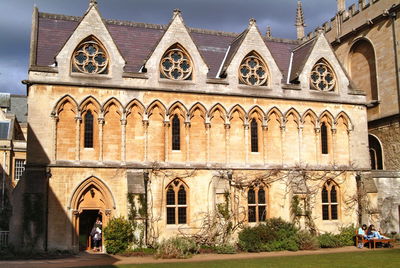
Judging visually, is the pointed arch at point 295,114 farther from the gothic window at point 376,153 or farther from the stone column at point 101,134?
the stone column at point 101,134

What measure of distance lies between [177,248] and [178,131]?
23.2 ft

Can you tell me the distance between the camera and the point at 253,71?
1179 inches

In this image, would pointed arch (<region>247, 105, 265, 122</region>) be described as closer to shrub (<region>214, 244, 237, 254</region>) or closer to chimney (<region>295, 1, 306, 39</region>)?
shrub (<region>214, 244, 237, 254</region>)

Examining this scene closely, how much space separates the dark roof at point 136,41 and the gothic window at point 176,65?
3.46ft

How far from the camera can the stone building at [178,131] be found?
2517 centimetres

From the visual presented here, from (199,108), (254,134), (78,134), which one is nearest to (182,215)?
(199,108)

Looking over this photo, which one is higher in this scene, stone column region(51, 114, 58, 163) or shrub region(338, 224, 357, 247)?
stone column region(51, 114, 58, 163)

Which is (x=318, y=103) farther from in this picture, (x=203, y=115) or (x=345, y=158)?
(x=203, y=115)

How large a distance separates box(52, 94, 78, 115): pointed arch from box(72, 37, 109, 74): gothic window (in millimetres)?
1574

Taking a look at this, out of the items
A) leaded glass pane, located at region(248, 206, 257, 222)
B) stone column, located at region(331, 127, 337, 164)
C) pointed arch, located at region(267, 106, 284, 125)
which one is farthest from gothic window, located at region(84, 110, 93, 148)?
stone column, located at region(331, 127, 337, 164)

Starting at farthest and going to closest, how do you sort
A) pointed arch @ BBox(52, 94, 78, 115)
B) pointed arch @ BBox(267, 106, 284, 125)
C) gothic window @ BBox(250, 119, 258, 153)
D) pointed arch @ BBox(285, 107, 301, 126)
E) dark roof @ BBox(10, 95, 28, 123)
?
dark roof @ BBox(10, 95, 28, 123)
pointed arch @ BBox(285, 107, 301, 126)
pointed arch @ BBox(267, 106, 284, 125)
gothic window @ BBox(250, 119, 258, 153)
pointed arch @ BBox(52, 94, 78, 115)

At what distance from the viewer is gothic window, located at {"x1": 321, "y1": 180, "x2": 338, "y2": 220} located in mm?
29984

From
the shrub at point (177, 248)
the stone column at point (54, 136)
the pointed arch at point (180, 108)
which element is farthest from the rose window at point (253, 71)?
the stone column at point (54, 136)

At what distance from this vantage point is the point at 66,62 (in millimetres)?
25906
